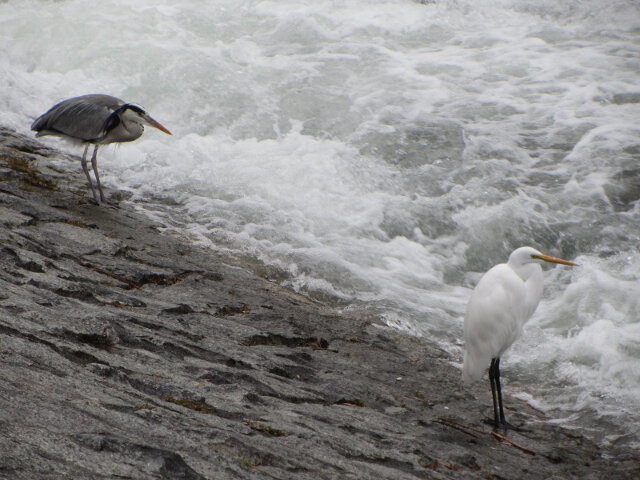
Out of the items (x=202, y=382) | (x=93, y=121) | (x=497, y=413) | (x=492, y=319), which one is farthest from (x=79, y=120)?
(x=497, y=413)

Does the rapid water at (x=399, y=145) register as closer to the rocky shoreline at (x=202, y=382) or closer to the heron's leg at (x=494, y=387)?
the heron's leg at (x=494, y=387)

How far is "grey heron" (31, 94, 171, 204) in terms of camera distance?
6.04 m

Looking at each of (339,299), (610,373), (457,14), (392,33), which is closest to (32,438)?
(339,299)

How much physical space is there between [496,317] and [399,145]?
5101mm

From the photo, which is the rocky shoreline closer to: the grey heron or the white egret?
the white egret

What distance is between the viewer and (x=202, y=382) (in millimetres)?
3107

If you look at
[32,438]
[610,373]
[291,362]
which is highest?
[32,438]

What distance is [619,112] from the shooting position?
9.18 meters

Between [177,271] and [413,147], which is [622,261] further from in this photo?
[177,271]

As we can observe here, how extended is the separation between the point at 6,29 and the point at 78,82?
8.36 feet

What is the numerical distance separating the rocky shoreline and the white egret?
253mm

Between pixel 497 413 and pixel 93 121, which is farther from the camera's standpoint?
pixel 93 121

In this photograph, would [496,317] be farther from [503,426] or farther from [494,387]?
[503,426]

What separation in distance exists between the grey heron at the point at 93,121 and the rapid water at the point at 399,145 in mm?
780
